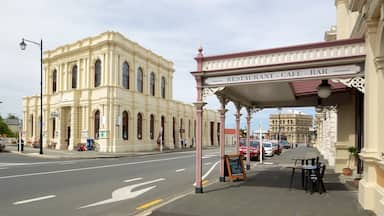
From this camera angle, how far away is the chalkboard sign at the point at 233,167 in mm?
11878

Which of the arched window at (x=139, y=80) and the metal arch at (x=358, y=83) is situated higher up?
the arched window at (x=139, y=80)

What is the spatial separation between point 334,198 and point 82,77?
1358 inches

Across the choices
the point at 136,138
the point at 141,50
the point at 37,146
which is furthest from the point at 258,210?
the point at 37,146

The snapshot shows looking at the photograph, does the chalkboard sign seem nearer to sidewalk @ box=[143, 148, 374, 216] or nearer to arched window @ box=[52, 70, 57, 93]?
sidewalk @ box=[143, 148, 374, 216]

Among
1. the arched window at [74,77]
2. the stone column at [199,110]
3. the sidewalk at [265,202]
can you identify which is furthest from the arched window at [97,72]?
the stone column at [199,110]

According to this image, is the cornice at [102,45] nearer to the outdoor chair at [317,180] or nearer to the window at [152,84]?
the window at [152,84]

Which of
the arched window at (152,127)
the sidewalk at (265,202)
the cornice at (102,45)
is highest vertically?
the cornice at (102,45)

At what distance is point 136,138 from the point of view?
3966 centimetres

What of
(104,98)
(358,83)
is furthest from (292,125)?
(358,83)

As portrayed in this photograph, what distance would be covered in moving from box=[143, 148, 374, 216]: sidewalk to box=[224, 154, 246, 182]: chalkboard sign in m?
0.66

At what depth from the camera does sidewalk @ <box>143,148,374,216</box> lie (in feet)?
24.0

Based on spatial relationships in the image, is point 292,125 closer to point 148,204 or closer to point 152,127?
point 152,127

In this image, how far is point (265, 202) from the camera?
8.31 m

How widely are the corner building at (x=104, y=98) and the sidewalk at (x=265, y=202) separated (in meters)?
27.3
